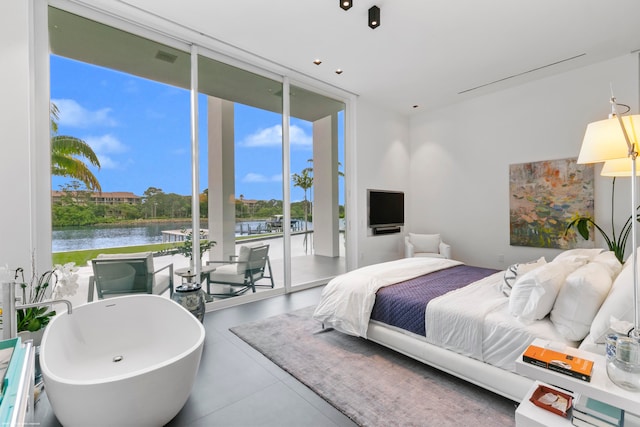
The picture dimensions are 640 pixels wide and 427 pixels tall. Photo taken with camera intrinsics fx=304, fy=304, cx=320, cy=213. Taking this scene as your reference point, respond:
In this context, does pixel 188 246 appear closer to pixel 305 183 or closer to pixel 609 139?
pixel 305 183

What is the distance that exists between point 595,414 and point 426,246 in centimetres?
429

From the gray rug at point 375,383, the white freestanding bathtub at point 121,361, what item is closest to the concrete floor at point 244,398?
the gray rug at point 375,383

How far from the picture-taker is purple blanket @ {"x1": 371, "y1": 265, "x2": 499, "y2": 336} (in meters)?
2.27

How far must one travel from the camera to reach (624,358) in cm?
112

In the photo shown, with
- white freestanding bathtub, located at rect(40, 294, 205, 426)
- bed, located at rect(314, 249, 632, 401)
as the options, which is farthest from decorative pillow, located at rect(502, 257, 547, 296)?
white freestanding bathtub, located at rect(40, 294, 205, 426)

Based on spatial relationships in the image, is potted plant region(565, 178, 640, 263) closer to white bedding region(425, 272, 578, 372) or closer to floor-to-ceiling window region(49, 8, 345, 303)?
white bedding region(425, 272, 578, 372)

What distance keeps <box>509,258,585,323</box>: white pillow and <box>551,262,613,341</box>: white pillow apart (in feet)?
0.16

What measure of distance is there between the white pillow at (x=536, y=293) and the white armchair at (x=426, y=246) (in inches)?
127

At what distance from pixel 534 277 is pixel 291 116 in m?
3.65

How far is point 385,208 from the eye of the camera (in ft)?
18.6

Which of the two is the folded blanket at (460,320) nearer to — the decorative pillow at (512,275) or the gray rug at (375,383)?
the decorative pillow at (512,275)

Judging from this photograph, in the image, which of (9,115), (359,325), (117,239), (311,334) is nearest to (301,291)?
(311,334)

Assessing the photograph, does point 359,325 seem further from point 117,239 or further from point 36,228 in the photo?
point 36,228

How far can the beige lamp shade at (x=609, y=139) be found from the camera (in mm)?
1526
